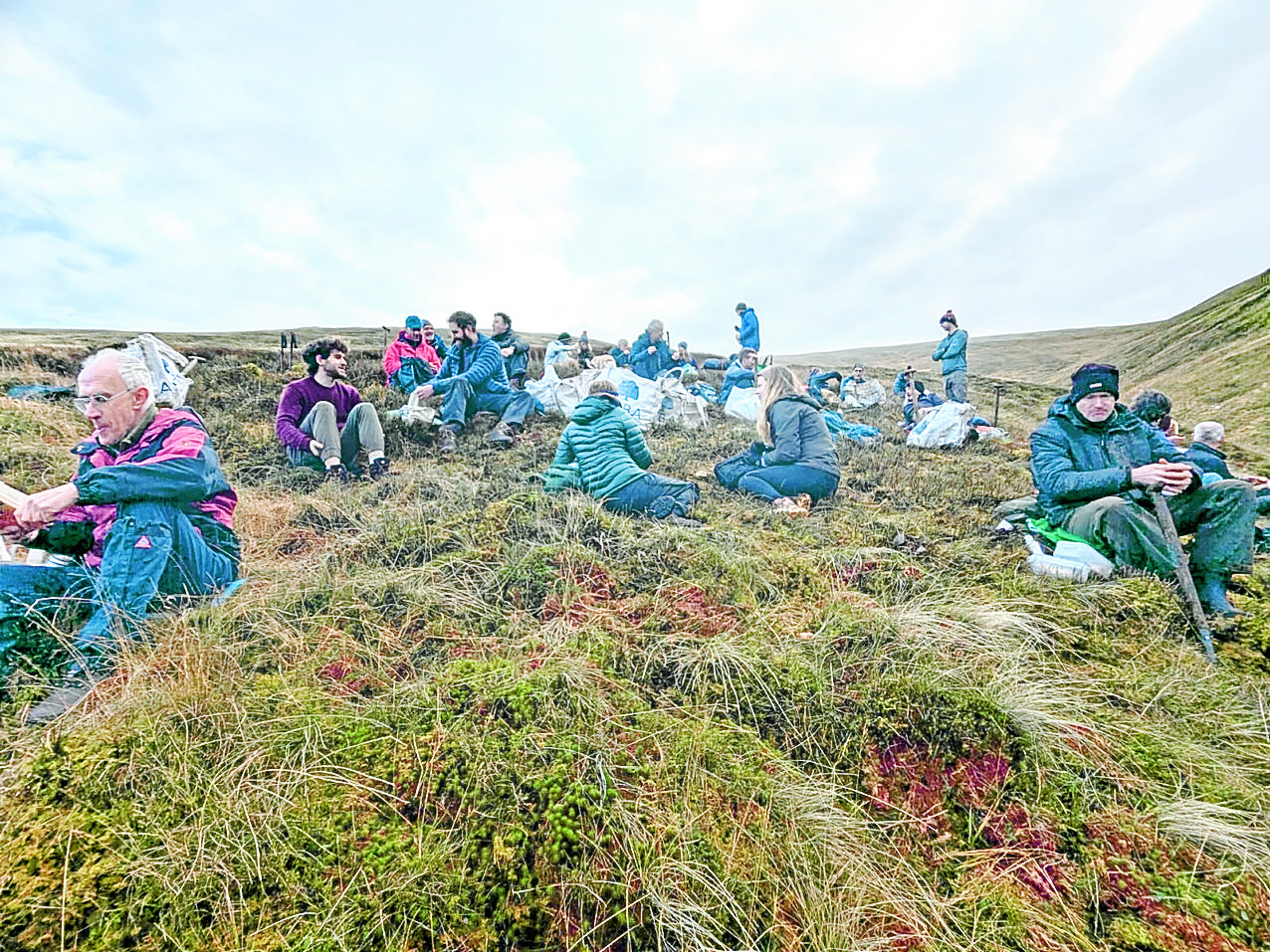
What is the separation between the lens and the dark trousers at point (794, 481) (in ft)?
14.3

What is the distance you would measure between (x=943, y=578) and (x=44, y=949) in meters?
3.53

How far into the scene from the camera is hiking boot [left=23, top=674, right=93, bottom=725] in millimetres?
1646

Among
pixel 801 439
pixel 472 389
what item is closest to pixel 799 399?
pixel 801 439

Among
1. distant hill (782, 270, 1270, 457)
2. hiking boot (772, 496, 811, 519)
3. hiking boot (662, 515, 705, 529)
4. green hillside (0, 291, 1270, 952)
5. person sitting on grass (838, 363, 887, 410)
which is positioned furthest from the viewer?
person sitting on grass (838, 363, 887, 410)

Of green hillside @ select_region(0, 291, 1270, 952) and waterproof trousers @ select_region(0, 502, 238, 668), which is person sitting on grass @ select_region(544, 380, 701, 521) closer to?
green hillside @ select_region(0, 291, 1270, 952)

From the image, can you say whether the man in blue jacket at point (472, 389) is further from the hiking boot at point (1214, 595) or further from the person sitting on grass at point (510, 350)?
the hiking boot at point (1214, 595)

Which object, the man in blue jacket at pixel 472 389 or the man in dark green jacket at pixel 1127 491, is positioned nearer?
the man in dark green jacket at pixel 1127 491

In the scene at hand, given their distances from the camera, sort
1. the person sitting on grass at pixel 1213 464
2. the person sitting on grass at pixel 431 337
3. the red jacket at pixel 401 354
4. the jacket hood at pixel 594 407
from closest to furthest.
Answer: the person sitting on grass at pixel 1213 464, the jacket hood at pixel 594 407, the red jacket at pixel 401 354, the person sitting on grass at pixel 431 337

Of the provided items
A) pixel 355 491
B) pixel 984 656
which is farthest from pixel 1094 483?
pixel 355 491

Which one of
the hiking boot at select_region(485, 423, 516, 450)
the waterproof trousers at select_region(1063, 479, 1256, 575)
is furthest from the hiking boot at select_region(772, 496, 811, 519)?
the hiking boot at select_region(485, 423, 516, 450)

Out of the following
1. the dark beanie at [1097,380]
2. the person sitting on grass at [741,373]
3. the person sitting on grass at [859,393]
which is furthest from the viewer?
the person sitting on grass at [859,393]

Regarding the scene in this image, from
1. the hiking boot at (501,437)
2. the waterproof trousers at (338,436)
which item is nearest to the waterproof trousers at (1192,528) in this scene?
the hiking boot at (501,437)

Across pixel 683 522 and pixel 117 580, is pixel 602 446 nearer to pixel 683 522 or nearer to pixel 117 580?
pixel 683 522

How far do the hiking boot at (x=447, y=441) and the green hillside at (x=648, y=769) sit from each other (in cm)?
302
